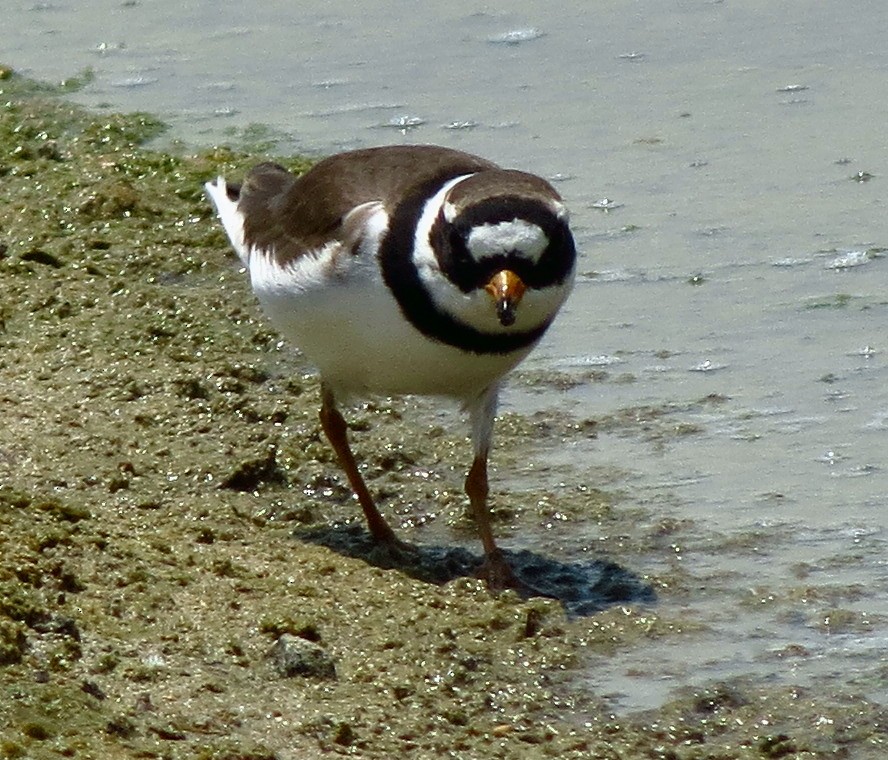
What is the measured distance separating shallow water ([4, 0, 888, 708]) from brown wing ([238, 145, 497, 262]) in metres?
1.19

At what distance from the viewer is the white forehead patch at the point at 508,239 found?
5.26 metres

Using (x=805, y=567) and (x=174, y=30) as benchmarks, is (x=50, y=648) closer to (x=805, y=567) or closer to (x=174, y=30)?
(x=805, y=567)

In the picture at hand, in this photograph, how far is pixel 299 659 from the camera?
475 centimetres

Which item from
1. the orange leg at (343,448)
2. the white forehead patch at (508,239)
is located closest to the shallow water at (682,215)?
the orange leg at (343,448)

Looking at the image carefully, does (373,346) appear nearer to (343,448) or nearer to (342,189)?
(342,189)

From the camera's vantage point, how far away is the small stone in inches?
187

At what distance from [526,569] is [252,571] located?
0.93 m

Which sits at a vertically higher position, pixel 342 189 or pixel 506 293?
pixel 342 189

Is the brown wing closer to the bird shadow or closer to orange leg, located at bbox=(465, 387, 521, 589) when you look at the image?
orange leg, located at bbox=(465, 387, 521, 589)

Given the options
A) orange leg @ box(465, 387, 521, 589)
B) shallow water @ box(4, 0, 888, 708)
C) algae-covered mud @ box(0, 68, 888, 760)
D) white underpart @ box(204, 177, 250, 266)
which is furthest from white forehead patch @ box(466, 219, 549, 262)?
white underpart @ box(204, 177, 250, 266)

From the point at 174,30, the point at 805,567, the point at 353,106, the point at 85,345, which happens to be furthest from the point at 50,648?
the point at 174,30

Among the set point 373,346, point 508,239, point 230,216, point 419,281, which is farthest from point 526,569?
point 230,216

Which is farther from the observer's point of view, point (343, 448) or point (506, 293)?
point (343, 448)

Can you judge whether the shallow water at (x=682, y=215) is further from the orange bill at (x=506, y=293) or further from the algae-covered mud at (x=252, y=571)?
the orange bill at (x=506, y=293)
